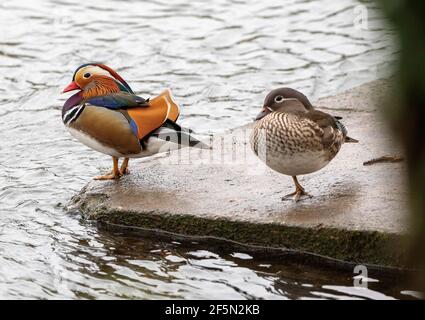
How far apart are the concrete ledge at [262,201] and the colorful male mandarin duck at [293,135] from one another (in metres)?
0.32

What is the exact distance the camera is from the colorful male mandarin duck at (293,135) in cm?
500

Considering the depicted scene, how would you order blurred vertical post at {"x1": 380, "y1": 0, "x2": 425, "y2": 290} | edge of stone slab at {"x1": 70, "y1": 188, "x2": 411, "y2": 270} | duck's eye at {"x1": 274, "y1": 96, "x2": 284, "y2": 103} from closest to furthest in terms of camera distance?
blurred vertical post at {"x1": 380, "y1": 0, "x2": 425, "y2": 290} → edge of stone slab at {"x1": 70, "y1": 188, "x2": 411, "y2": 270} → duck's eye at {"x1": 274, "y1": 96, "x2": 284, "y2": 103}

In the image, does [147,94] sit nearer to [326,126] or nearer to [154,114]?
[154,114]

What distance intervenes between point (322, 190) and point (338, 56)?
3963mm

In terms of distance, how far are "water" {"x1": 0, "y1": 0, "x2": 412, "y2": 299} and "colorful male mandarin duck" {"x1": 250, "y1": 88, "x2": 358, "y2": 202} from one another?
0.58 meters

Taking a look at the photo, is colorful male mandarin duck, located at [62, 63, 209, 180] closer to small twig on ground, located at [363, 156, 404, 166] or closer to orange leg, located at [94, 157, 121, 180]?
orange leg, located at [94, 157, 121, 180]

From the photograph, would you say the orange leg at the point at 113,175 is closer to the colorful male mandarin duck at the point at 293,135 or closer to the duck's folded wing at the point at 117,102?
the duck's folded wing at the point at 117,102

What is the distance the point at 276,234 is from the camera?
200 inches

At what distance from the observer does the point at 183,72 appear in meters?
8.77

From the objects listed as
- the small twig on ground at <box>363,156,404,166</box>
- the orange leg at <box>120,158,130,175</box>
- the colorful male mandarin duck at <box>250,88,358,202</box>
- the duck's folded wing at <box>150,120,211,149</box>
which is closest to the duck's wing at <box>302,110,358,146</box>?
the colorful male mandarin duck at <box>250,88,358,202</box>

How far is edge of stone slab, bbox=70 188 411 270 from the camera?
4785 mm

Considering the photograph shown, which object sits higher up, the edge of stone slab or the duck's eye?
the duck's eye

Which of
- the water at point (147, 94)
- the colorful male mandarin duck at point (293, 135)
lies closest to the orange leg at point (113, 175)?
the water at point (147, 94)
